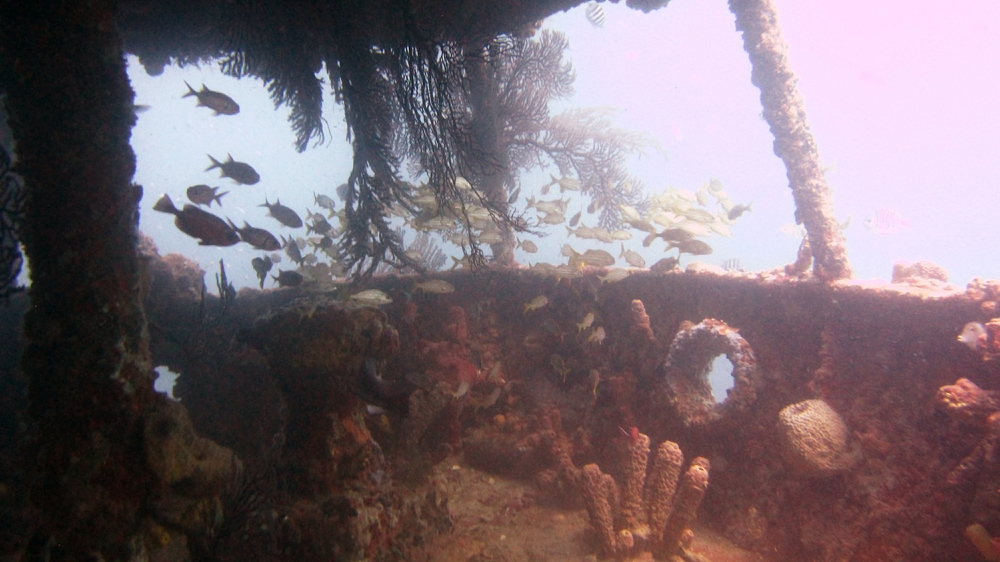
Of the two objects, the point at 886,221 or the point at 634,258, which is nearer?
the point at 634,258

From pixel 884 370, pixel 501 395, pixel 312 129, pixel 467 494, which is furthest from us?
pixel 312 129

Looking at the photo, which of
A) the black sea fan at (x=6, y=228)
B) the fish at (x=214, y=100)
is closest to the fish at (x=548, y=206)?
the fish at (x=214, y=100)

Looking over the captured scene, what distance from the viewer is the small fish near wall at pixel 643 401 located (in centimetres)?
360

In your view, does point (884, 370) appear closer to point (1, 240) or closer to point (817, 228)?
point (817, 228)

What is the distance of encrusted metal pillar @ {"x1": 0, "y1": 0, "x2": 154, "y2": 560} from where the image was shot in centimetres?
248

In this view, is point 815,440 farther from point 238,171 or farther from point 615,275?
point 238,171

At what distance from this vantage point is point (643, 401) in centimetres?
521

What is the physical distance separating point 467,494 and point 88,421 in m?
3.47

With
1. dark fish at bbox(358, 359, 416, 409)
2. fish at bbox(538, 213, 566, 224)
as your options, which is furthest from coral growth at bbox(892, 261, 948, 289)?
dark fish at bbox(358, 359, 416, 409)

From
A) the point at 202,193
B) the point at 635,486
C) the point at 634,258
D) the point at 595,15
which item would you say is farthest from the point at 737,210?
the point at 202,193

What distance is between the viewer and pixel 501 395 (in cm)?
557

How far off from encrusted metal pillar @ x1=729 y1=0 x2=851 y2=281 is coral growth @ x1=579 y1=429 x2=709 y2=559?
3365 mm

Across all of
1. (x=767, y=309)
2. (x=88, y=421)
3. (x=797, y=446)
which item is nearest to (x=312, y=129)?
(x=88, y=421)

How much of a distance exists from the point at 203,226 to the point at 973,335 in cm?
775
